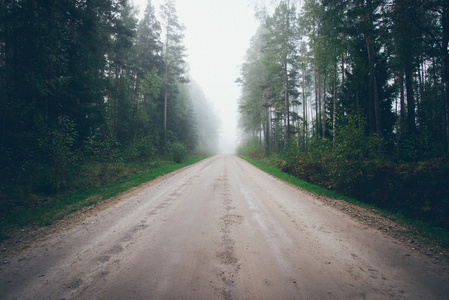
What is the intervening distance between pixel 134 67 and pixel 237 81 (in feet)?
44.8

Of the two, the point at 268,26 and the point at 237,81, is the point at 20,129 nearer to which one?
the point at 268,26

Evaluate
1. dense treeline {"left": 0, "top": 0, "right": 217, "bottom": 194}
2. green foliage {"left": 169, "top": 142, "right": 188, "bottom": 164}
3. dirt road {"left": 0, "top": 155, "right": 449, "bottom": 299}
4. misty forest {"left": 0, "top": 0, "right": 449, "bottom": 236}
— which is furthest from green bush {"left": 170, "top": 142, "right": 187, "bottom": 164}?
dirt road {"left": 0, "top": 155, "right": 449, "bottom": 299}

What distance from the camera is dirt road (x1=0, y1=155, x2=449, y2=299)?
77.2 inches

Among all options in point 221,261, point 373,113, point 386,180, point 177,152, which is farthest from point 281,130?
point 221,261

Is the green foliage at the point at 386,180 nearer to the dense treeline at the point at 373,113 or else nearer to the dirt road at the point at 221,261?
the dense treeline at the point at 373,113

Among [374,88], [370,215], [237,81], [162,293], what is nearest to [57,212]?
[162,293]

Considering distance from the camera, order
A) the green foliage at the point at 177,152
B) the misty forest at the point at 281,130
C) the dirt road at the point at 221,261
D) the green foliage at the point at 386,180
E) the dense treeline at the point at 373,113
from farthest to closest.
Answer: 1. the green foliage at the point at 177,152
2. the misty forest at the point at 281,130
3. the dense treeline at the point at 373,113
4. the green foliage at the point at 386,180
5. the dirt road at the point at 221,261

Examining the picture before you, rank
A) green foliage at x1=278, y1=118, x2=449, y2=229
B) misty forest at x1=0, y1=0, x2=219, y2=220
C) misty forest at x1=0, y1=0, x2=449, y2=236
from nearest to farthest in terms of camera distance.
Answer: green foliage at x1=278, y1=118, x2=449, y2=229, misty forest at x1=0, y1=0, x2=449, y2=236, misty forest at x1=0, y1=0, x2=219, y2=220

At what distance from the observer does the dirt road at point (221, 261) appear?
77.2 inches

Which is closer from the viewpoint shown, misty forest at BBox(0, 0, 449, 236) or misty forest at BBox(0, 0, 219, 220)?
misty forest at BBox(0, 0, 449, 236)

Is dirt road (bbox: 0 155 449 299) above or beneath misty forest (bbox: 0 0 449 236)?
beneath

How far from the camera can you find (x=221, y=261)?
8.22ft

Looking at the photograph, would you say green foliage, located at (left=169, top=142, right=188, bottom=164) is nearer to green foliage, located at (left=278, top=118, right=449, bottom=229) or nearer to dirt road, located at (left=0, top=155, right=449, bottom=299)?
green foliage, located at (left=278, top=118, right=449, bottom=229)

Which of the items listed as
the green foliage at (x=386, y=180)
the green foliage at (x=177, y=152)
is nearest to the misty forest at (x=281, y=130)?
the green foliage at (x=386, y=180)
